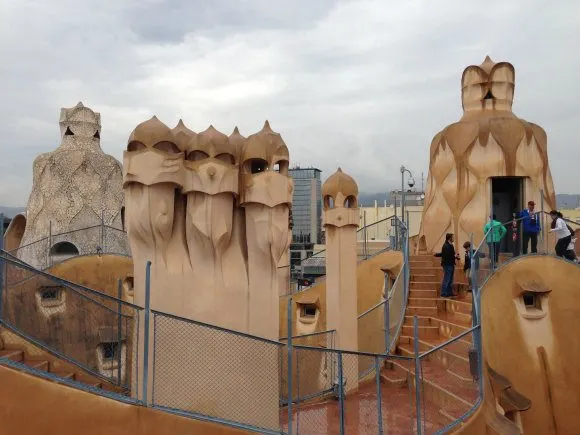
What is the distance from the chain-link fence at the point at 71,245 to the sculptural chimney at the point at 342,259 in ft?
38.3

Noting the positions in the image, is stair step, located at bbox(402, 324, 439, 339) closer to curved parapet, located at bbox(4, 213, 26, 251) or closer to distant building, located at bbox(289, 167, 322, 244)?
curved parapet, located at bbox(4, 213, 26, 251)

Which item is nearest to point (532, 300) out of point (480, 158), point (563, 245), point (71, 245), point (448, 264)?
point (563, 245)

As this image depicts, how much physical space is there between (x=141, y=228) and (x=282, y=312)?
9121 millimetres

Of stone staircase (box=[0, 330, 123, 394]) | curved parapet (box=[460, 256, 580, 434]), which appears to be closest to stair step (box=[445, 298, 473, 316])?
curved parapet (box=[460, 256, 580, 434])

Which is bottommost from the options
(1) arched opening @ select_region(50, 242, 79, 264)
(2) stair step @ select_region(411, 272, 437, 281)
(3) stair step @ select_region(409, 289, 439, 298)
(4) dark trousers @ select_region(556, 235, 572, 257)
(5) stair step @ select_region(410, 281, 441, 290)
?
(3) stair step @ select_region(409, 289, 439, 298)

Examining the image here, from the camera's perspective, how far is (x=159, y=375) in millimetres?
7738

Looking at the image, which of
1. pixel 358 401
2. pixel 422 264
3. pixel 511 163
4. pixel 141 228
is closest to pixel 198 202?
pixel 141 228

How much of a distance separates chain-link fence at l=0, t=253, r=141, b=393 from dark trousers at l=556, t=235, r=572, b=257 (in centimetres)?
924

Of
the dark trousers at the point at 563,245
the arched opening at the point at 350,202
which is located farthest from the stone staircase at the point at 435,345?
the arched opening at the point at 350,202

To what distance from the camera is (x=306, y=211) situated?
66.6 m

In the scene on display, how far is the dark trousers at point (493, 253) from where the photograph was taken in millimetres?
11227

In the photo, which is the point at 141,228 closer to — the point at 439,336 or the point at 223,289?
the point at 223,289

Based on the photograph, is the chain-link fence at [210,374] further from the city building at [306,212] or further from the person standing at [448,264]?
the city building at [306,212]

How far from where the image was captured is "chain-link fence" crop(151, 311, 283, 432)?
25.4ft
